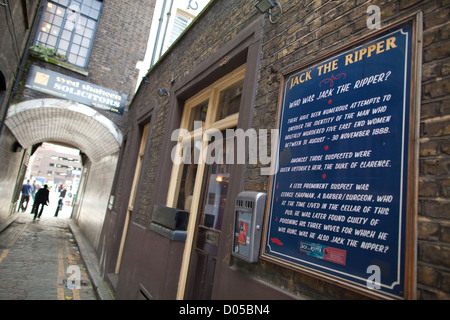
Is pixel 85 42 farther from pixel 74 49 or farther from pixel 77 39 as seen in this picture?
pixel 74 49

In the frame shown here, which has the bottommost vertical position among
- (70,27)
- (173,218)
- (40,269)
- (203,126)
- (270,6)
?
(40,269)

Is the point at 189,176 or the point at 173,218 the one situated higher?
the point at 189,176

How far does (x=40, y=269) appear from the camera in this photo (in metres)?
5.92

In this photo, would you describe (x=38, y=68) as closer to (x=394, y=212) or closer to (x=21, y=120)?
(x=21, y=120)

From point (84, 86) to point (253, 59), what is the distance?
8425 millimetres

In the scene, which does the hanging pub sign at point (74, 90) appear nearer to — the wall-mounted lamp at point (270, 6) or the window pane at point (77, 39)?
the window pane at point (77, 39)

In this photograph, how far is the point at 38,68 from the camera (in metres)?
8.15

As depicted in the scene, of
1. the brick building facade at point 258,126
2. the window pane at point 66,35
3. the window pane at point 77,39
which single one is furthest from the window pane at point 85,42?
the brick building facade at point 258,126

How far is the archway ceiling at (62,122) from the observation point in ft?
26.3

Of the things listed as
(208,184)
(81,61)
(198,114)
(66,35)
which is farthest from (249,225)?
(66,35)

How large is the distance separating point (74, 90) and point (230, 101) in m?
7.67

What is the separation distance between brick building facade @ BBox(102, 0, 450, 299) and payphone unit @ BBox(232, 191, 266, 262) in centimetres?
10

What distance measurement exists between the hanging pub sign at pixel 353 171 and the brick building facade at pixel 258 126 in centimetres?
4

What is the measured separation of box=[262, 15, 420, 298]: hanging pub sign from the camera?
3.83 feet
